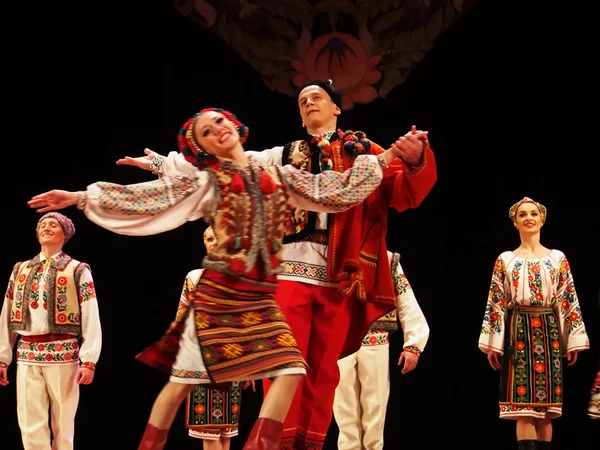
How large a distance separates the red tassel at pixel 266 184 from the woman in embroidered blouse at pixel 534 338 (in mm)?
2058

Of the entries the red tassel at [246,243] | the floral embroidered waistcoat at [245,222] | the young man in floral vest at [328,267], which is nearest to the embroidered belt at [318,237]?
the young man in floral vest at [328,267]

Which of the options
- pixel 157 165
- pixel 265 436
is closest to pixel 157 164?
pixel 157 165

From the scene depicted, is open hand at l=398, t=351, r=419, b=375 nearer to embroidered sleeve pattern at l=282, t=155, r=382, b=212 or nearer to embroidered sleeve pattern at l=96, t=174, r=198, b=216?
embroidered sleeve pattern at l=282, t=155, r=382, b=212

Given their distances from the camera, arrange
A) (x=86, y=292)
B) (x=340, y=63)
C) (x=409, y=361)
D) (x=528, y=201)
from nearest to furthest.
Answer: (x=409, y=361) → (x=86, y=292) → (x=528, y=201) → (x=340, y=63)

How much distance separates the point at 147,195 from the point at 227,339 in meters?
0.51

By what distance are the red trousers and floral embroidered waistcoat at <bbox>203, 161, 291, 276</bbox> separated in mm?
397

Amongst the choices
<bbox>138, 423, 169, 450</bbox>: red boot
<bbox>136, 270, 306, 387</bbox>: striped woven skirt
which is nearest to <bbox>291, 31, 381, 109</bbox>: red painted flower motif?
<bbox>136, 270, 306, 387</bbox>: striped woven skirt

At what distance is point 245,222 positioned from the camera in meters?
3.07

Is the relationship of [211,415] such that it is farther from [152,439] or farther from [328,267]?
[152,439]

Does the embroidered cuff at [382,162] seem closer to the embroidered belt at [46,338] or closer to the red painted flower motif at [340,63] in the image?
the embroidered belt at [46,338]

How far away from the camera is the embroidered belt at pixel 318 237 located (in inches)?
140

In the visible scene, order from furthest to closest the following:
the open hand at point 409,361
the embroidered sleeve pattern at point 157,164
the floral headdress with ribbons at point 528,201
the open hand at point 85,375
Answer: the floral headdress with ribbons at point 528,201 < the open hand at point 85,375 < the open hand at point 409,361 < the embroidered sleeve pattern at point 157,164

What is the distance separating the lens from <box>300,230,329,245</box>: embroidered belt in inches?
140

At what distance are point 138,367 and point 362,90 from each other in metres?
2.04
